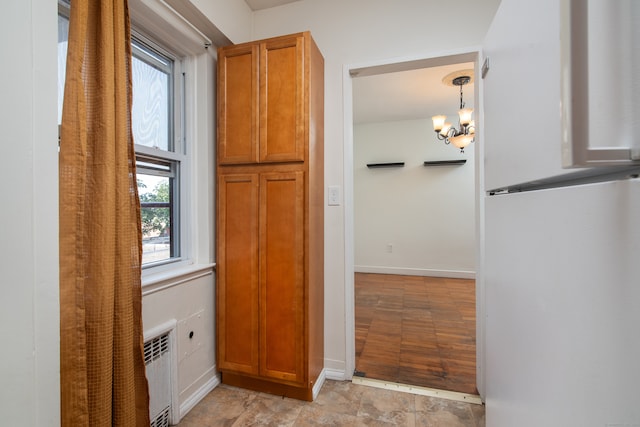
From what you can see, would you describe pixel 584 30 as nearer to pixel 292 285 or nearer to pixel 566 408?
pixel 566 408

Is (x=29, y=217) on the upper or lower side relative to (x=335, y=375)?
upper

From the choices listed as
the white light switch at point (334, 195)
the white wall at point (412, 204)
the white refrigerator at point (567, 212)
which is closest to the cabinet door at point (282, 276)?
the white light switch at point (334, 195)

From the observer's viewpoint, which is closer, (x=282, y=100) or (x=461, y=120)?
(x=282, y=100)

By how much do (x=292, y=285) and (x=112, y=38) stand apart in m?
1.38

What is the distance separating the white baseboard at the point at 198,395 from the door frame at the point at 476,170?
856 mm

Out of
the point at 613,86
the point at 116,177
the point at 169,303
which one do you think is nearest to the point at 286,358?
the point at 169,303

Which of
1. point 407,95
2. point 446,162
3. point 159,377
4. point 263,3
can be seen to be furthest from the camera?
point 446,162

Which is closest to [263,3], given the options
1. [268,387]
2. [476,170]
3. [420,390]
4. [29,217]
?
[476,170]

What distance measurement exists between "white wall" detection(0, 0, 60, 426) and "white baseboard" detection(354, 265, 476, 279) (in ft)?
14.9

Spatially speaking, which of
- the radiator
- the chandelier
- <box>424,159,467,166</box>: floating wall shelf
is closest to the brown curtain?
the radiator

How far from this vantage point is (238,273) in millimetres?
1737

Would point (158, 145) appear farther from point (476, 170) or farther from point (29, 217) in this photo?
point (476, 170)

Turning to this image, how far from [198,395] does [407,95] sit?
3.91 m

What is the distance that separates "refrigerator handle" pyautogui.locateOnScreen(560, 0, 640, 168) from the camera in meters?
0.25
